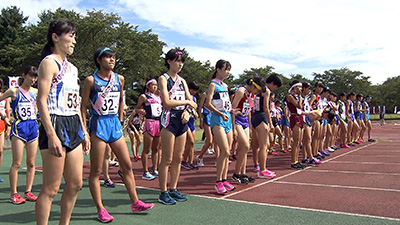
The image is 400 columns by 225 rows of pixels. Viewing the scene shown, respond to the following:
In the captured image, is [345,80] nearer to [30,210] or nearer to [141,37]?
[141,37]

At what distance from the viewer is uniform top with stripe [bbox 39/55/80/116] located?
3062mm

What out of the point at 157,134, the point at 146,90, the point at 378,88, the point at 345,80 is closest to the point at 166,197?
the point at 157,134

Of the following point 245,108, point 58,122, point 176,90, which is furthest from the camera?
point 245,108

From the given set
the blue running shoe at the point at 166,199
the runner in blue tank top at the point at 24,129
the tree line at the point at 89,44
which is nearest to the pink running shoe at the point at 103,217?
the blue running shoe at the point at 166,199

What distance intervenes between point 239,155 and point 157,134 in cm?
189

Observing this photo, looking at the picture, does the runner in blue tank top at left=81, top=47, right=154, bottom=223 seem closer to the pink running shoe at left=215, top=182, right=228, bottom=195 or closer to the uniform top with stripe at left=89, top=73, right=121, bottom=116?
the uniform top with stripe at left=89, top=73, right=121, bottom=116

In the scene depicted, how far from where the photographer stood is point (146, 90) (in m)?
7.74

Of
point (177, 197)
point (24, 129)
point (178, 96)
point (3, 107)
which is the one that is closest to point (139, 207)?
point (177, 197)

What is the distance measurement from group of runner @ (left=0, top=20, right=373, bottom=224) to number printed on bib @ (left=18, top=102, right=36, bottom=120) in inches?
0.6

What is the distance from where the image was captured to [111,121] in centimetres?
423

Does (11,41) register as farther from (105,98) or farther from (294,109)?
(105,98)

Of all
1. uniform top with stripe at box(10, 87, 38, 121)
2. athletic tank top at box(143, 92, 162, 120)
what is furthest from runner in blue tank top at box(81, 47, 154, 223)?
athletic tank top at box(143, 92, 162, 120)

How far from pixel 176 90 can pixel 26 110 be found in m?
2.61

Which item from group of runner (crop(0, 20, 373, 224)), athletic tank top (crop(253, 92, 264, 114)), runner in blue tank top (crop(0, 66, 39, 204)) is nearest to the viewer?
group of runner (crop(0, 20, 373, 224))
